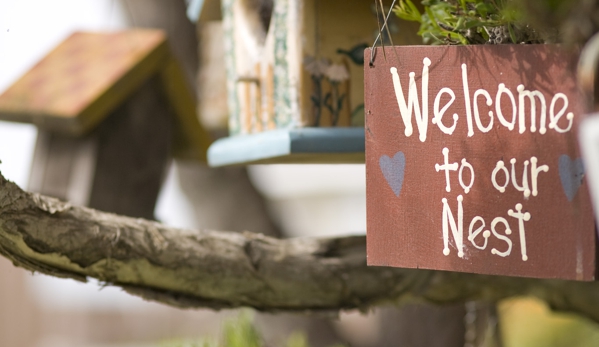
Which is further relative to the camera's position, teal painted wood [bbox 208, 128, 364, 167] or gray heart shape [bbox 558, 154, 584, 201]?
teal painted wood [bbox 208, 128, 364, 167]

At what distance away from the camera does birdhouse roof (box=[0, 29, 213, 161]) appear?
1.24 meters

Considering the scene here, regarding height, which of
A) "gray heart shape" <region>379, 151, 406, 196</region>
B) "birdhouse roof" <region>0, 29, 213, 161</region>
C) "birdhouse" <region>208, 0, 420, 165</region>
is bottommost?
"gray heart shape" <region>379, 151, 406, 196</region>

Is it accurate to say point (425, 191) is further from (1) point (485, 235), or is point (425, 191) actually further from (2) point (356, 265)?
(2) point (356, 265)

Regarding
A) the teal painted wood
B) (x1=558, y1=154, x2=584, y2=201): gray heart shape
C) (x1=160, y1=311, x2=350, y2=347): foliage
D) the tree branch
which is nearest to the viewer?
(x1=558, y1=154, x2=584, y2=201): gray heart shape

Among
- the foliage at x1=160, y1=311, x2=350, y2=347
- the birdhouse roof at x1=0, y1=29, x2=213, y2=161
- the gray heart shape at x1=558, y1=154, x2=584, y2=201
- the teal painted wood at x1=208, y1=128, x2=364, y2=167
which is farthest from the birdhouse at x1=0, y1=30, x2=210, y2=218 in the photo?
the gray heart shape at x1=558, y1=154, x2=584, y2=201

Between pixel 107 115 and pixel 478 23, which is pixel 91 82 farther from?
pixel 478 23

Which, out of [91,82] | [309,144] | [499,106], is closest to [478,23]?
[499,106]

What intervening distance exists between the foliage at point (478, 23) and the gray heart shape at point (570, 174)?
4.0 inches

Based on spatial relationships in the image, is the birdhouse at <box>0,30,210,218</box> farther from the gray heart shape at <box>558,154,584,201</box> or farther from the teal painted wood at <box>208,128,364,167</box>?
the gray heart shape at <box>558,154,584,201</box>

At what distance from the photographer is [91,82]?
4.19 ft

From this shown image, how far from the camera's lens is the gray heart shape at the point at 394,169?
24.5 inches

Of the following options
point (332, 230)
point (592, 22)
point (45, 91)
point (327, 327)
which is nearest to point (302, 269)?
point (592, 22)

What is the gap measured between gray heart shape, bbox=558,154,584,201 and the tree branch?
0.45m

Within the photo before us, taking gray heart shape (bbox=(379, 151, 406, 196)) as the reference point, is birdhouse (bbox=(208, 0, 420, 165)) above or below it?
above
